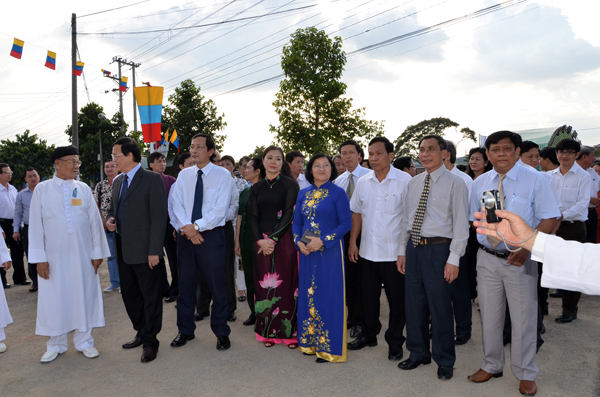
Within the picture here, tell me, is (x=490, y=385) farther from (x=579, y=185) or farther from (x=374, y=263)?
(x=579, y=185)

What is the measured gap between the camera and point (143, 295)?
12.9ft

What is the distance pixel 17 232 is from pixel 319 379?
636 cm

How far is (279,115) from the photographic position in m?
17.2

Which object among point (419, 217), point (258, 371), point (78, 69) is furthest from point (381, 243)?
point (78, 69)

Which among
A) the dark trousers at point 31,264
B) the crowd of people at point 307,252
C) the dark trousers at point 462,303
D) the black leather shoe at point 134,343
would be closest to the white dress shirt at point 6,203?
the dark trousers at point 31,264

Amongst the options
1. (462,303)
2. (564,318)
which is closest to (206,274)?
(462,303)

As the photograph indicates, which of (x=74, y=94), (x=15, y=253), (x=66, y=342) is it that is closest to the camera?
(x=66, y=342)

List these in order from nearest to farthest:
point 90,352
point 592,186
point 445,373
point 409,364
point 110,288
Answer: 1. point 445,373
2. point 409,364
3. point 90,352
4. point 592,186
5. point 110,288

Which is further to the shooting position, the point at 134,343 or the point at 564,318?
the point at 564,318

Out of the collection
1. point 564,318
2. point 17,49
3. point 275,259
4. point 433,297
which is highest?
point 17,49

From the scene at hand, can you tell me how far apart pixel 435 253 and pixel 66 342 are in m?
3.70

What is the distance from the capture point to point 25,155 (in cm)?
3912

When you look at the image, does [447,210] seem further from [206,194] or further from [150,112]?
[150,112]

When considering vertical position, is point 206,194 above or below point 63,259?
above
